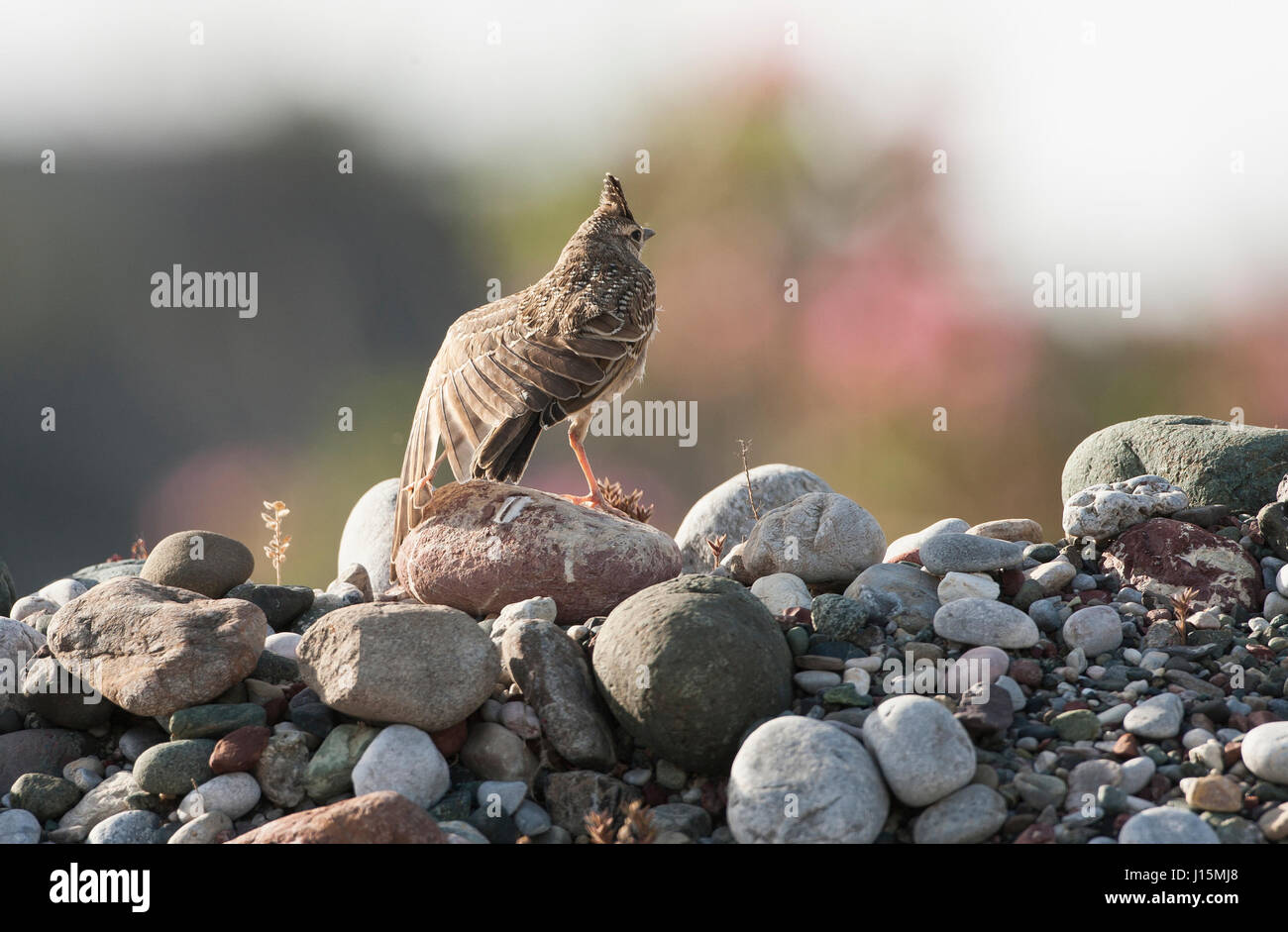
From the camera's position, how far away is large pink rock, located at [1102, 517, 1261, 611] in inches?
202

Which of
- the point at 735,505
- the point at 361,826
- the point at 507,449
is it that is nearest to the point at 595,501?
the point at 735,505

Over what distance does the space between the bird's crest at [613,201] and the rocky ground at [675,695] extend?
219 cm

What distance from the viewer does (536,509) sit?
17.9 feet

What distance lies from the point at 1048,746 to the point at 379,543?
15.0ft

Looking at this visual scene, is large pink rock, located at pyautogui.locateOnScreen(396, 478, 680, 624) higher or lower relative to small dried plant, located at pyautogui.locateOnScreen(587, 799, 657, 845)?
higher

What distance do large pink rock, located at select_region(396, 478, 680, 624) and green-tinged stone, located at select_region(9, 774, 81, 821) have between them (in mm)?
1815

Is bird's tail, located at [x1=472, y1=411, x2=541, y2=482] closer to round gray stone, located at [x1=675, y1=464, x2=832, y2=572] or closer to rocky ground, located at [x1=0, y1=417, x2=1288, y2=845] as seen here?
rocky ground, located at [x1=0, y1=417, x2=1288, y2=845]

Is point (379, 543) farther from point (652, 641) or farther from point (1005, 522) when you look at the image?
point (1005, 522)

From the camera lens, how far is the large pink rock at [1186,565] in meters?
5.14

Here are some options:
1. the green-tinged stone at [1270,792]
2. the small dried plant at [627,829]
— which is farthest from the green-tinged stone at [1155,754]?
the small dried plant at [627,829]

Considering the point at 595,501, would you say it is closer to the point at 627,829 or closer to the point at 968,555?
the point at 968,555

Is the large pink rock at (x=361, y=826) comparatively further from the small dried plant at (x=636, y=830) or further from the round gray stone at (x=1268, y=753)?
the round gray stone at (x=1268, y=753)

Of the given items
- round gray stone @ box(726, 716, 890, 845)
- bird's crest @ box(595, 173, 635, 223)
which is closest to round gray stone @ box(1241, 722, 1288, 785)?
round gray stone @ box(726, 716, 890, 845)
